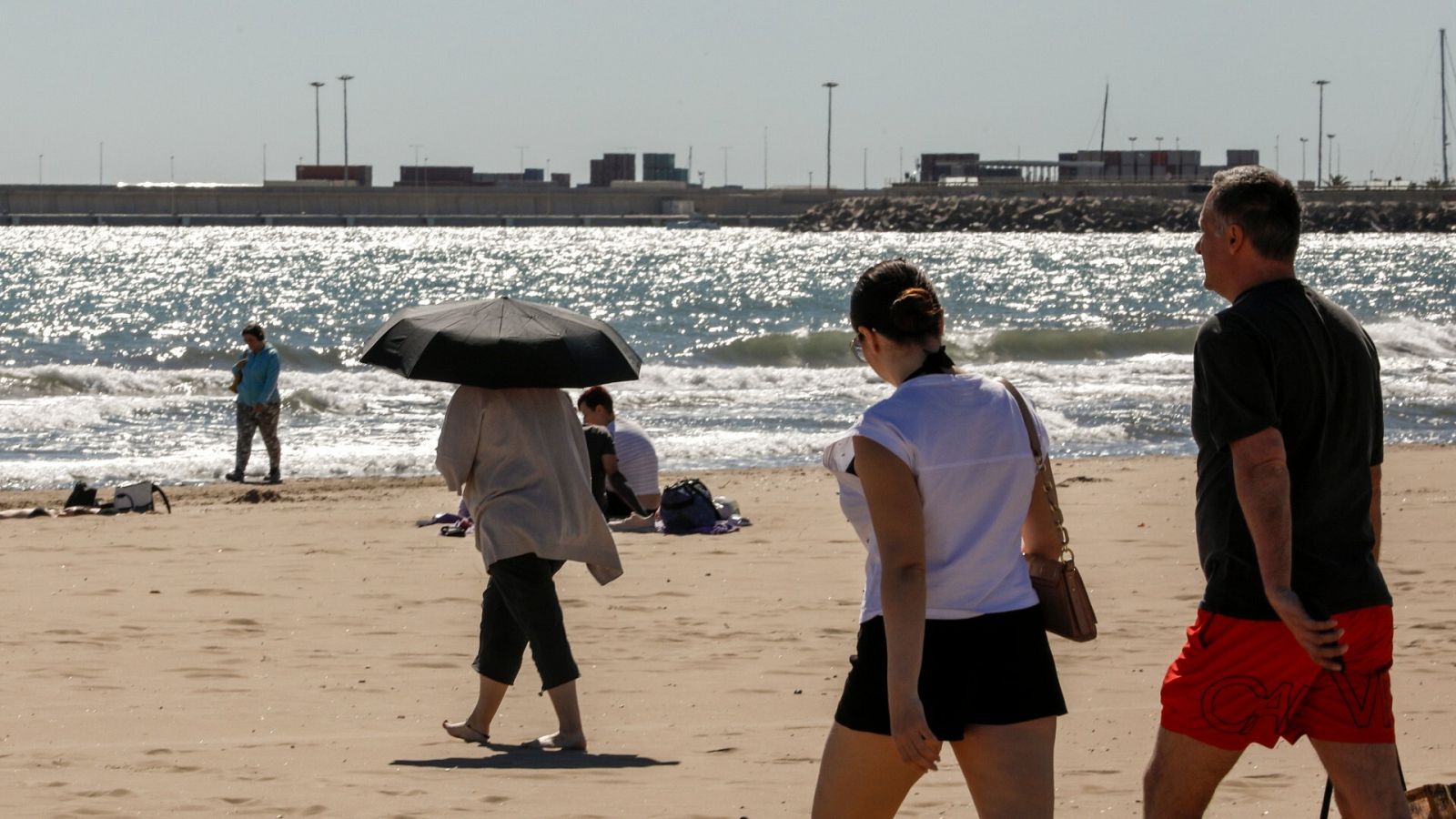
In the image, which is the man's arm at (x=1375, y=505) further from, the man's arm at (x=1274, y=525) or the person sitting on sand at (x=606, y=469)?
the person sitting on sand at (x=606, y=469)

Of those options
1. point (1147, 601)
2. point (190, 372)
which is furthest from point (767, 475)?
point (190, 372)

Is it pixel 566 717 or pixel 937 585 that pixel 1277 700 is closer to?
A: pixel 937 585

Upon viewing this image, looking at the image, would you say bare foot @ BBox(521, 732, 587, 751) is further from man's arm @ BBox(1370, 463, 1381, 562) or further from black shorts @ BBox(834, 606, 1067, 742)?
man's arm @ BBox(1370, 463, 1381, 562)

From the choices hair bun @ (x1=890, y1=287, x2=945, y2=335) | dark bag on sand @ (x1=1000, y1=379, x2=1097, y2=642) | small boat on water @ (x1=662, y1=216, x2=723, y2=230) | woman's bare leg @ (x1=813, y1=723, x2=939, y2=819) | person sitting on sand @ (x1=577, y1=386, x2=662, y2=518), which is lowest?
person sitting on sand @ (x1=577, y1=386, x2=662, y2=518)

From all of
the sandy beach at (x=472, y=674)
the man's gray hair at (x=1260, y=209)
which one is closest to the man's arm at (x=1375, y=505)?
the man's gray hair at (x=1260, y=209)

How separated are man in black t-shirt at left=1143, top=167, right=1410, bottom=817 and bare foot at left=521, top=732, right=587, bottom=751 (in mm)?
2683

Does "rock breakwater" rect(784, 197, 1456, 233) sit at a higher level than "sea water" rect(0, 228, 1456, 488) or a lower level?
higher

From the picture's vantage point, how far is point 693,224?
478 ft

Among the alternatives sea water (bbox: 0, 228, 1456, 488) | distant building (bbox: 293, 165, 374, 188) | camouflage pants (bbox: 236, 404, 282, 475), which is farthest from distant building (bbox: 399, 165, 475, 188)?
camouflage pants (bbox: 236, 404, 282, 475)

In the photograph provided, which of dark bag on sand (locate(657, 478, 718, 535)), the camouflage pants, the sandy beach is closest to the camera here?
the sandy beach

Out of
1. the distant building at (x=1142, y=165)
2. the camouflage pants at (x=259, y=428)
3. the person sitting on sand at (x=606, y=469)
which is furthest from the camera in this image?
the distant building at (x=1142, y=165)

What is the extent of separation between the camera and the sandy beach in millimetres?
4883

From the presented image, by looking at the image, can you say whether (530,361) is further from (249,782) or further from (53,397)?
(53,397)

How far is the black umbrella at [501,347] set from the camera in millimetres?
5527
